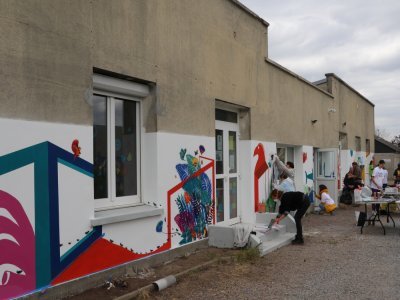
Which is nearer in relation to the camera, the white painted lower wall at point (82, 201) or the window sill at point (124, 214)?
the white painted lower wall at point (82, 201)

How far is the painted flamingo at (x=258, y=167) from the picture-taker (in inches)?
405

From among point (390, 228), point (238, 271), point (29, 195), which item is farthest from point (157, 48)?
point (390, 228)

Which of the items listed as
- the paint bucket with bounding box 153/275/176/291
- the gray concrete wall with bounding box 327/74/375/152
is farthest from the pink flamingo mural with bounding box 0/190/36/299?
the gray concrete wall with bounding box 327/74/375/152

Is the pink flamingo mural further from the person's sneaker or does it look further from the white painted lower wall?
the person's sneaker

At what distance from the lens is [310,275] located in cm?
678

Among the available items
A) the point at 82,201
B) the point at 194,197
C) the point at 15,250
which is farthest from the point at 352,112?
the point at 15,250

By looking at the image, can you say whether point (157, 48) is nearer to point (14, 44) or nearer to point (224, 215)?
point (14, 44)

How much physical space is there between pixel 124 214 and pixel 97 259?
2.29 feet

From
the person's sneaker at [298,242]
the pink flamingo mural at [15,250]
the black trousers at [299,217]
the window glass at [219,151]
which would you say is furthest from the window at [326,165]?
the pink flamingo mural at [15,250]

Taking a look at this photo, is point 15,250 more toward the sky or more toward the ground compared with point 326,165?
more toward the ground

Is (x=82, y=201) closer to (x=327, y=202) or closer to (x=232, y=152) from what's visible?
(x=232, y=152)

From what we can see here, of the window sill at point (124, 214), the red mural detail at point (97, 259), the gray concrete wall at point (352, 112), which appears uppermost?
the gray concrete wall at point (352, 112)

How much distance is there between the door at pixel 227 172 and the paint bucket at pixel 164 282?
313 cm

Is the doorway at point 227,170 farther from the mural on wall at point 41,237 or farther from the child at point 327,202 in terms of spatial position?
the child at point 327,202
